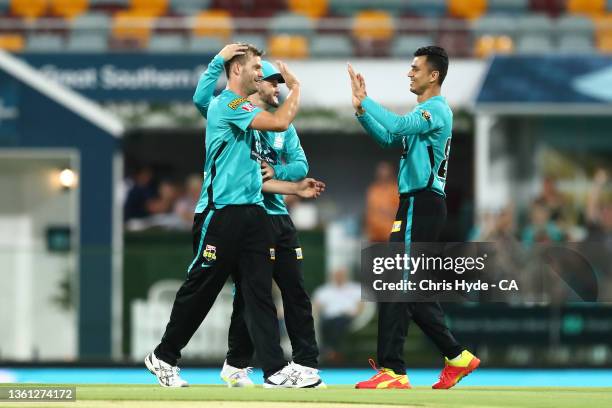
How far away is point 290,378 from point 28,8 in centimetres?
1549

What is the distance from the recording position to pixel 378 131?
29.6 ft

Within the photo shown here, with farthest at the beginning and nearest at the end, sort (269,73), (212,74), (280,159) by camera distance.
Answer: (280,159) < (269,73) < (212,74)

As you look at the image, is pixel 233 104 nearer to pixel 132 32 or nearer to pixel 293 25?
pixel 132 32

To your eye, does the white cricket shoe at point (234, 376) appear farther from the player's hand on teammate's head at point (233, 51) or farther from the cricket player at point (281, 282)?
the player's hand on teammate's head at point (233, 51)

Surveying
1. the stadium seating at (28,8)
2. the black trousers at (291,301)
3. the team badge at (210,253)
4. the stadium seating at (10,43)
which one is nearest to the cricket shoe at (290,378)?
the black trousers at (291,301)

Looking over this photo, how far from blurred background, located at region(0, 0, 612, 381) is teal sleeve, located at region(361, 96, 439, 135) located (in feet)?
23.9

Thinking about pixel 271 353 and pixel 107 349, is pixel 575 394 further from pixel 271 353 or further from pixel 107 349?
pixel 107 349

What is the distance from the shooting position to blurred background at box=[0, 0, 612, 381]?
1669 cm

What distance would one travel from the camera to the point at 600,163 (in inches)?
801

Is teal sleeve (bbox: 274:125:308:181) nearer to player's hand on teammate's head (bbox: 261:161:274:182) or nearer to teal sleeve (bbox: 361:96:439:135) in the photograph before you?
player's hand on teammate's head (bbox: 261:161:274:182)

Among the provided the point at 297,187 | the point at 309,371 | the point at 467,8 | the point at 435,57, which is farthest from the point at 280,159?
the point at 467,8

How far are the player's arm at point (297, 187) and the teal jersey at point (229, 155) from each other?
0.35m

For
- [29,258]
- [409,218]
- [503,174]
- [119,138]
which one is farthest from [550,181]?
[409,218]

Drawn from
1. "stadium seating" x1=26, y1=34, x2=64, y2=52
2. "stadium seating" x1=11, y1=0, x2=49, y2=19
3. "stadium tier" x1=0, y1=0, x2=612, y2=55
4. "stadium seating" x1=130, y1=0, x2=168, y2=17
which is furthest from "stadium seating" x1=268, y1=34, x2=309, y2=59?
"stadium seating" x1=11, y1=0, x2=49, y2=19
